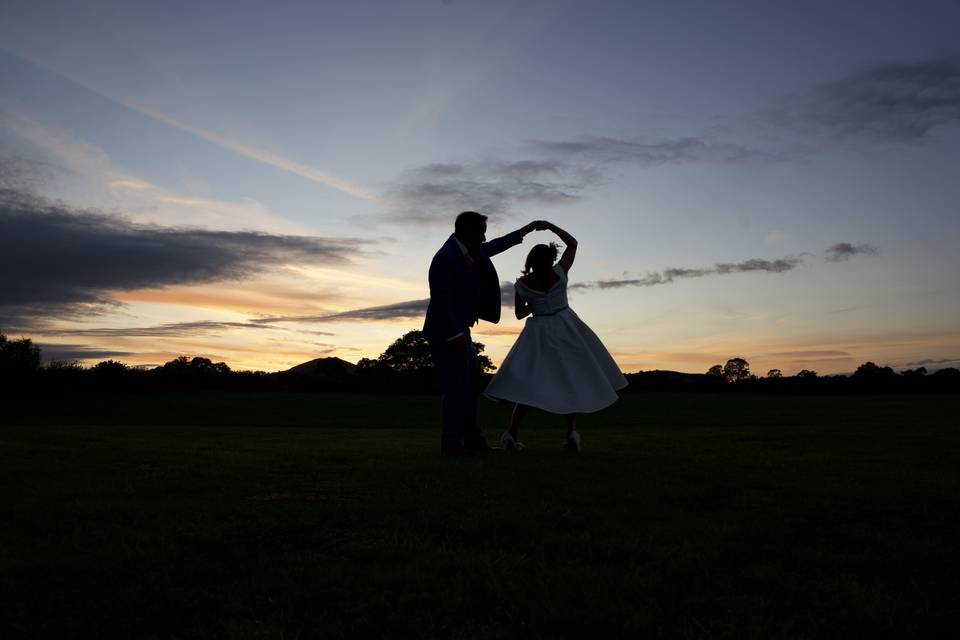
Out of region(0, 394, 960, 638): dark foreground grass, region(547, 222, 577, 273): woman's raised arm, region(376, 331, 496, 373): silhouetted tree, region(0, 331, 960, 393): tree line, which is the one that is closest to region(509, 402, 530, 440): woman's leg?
region(0, 394, 960, 638): dark foreground grass

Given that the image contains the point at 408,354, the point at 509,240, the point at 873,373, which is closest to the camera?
the point at 509,240

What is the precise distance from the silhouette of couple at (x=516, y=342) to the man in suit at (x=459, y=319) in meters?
0.01

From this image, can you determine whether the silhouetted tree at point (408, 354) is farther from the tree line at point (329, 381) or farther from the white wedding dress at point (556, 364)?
the white wedding dress at point (556, 364)

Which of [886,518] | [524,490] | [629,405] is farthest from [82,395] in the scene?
[886,518]

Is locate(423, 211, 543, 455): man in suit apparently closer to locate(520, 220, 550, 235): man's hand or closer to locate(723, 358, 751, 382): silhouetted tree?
locate(520, 220, 550, 235): man's hand

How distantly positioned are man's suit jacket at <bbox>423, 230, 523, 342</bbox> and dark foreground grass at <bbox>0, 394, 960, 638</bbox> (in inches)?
75.8

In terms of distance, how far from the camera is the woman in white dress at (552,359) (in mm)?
10188

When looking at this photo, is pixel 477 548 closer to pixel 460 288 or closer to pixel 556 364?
pixel 460 288

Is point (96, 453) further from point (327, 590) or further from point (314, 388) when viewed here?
point (314, 388)

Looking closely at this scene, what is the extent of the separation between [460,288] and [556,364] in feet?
6.46

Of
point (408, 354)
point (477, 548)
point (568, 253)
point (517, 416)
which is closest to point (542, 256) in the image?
point (568, 253)

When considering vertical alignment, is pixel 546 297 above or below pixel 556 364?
above

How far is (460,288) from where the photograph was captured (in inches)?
386

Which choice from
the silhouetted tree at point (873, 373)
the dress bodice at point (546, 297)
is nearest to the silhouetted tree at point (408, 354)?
the silhouetted tree at point (873, 373)
